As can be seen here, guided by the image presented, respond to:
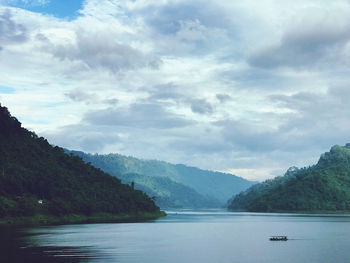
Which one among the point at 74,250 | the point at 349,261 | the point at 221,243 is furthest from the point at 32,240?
the point at 349,261

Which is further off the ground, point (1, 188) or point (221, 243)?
point (1, 188)

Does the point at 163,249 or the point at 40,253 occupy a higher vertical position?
the point at 40,253

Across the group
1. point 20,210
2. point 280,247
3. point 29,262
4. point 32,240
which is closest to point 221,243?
point 280,247

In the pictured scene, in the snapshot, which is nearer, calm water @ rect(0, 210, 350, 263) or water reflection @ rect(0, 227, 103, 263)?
water reflection @ rect(0, 227, 103, 263)

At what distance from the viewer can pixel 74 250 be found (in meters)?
103

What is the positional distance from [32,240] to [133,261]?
40676mm

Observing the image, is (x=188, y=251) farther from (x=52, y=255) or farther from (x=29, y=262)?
(x=29, y=262)

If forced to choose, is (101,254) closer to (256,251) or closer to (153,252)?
(153,252)

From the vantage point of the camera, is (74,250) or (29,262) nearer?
(29,262)

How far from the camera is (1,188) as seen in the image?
197500 mm

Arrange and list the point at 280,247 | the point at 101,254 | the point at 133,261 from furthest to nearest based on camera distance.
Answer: the point at 280,247
the point at 101,254
the point at 133,261

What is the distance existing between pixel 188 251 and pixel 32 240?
40.7 m

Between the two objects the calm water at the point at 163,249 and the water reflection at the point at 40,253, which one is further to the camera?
the calm water at the point at 163,249

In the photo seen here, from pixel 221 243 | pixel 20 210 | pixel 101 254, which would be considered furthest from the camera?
pixel 20 210
